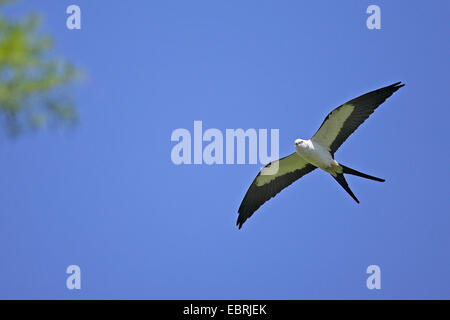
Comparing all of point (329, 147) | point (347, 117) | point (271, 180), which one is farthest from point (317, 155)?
point (271, 180)

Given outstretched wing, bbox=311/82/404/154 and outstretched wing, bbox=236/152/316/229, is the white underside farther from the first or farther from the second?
outstretched wing, bbox=236/152/316/229

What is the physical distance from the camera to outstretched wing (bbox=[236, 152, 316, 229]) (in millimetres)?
12250

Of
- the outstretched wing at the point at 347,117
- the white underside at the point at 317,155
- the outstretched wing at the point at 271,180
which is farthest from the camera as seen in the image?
the outstretched wing at the point at 271,180

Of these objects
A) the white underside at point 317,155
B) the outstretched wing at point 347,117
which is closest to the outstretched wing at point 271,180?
the white underside at point 317,155

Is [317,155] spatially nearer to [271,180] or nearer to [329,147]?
[329,147]

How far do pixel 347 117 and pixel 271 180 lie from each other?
2241mm

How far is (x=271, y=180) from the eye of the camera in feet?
41.1

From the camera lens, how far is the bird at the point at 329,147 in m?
11.1

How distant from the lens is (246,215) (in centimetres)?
1281

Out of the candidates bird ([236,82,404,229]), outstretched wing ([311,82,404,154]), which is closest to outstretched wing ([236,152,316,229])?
bird ([236,82,404,229])

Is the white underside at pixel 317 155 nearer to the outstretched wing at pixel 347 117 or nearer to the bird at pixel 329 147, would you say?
the bird at pixel 329 147
